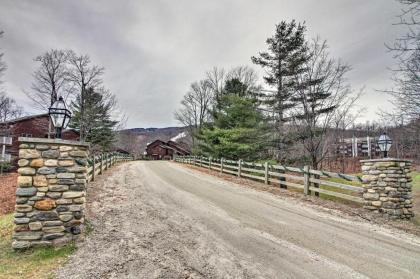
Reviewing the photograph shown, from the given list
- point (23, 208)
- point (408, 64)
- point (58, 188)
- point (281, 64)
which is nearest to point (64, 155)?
point (58, 188)

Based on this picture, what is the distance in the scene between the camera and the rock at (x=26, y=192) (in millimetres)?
4223

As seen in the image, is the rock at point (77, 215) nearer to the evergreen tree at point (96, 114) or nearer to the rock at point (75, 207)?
the rock at point (75, 207)

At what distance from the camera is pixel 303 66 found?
459 inches

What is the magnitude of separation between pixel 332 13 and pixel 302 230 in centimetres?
952

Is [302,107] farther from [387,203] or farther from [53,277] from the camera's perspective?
[53,277]

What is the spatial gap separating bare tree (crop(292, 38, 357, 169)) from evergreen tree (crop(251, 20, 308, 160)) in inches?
57.9

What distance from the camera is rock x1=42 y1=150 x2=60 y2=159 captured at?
14.6 feet

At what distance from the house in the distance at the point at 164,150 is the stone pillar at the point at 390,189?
4921 cm

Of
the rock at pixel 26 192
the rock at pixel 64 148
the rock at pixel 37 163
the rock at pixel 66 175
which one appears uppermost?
the rock at pixel 64 148

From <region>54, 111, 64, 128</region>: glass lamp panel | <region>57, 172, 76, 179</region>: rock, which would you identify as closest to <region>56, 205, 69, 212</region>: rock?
<region>57, 172, 76, 179</region>: rock

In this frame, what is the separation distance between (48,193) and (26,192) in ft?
1.03

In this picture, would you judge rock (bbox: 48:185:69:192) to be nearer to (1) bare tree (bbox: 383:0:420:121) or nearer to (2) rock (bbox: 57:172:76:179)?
(2) rock (bbox: 57:172:76:179)

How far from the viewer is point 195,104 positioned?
36750 millimetres

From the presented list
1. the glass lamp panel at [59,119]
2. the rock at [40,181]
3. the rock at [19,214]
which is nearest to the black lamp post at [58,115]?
the glass lamp panel at [59,119]
